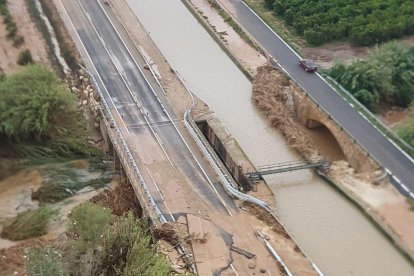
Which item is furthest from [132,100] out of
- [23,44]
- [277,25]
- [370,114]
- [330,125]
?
[277,25]

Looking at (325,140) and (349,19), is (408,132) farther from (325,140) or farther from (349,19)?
(349,19)

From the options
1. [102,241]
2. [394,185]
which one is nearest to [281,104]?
[394,185]

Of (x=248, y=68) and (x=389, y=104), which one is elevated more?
(x=248, y=68)

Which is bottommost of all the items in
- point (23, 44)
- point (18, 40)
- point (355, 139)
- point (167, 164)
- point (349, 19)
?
point (355, 139)

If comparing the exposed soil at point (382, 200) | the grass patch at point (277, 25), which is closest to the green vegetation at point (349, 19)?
the grass patch at point (277, 25)

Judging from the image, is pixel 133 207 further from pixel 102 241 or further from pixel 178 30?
pixel 178 30
